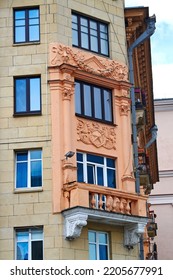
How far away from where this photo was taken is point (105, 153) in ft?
89.8

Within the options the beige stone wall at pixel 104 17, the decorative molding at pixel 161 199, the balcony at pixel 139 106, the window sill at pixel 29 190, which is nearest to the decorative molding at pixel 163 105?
the decorative molding at pixel 161 199

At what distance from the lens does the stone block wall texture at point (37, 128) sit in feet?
82.8

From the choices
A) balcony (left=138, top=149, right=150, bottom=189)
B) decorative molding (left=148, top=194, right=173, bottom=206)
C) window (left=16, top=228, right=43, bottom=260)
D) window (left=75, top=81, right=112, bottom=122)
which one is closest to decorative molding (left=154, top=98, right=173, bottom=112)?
decorative molding (left=148, top=194, right=173, bottom=206)

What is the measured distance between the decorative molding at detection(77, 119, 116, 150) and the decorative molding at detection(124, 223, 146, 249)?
10.6 ft

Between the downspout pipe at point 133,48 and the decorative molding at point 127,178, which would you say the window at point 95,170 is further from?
the downspout pipe at point 133,48

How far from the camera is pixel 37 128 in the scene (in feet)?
87.4

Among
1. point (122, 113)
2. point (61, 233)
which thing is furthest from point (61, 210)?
point (122, 113)

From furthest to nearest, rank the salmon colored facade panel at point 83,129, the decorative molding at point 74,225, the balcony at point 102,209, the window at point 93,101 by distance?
1. the window at point 93,101
2. the salmon colored facade panel at point 83,129
3. the balcony at point 102,209
4. the decorative molding at point 74,225

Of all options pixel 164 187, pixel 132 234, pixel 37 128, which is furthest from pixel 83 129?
pixel 164 187

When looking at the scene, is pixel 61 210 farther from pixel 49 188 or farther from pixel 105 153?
pixel 105 153

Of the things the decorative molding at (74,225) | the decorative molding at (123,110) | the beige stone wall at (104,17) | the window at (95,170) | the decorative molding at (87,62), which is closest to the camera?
the decorative molding at (74,225)

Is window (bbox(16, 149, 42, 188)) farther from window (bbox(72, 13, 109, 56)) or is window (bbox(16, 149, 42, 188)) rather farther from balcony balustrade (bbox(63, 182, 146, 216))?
window (bbox(72, 13, 109, 56))

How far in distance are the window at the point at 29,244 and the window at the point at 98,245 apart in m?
1.88
